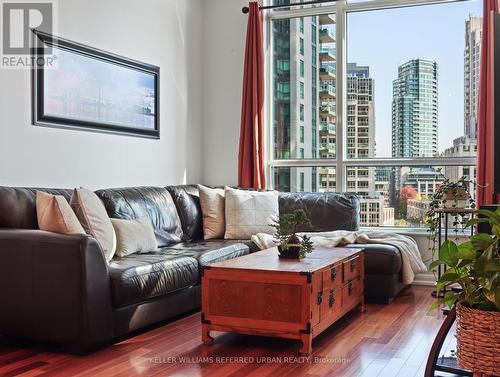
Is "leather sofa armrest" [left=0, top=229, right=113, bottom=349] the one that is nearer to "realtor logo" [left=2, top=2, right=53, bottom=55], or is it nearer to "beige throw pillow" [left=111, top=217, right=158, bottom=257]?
"beige throw pillow" [left=111, top=217, right=158, bottom=257]

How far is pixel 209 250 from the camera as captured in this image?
4414 mm

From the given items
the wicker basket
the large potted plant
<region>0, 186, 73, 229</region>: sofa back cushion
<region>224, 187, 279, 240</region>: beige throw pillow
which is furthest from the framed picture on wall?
the wicker basket

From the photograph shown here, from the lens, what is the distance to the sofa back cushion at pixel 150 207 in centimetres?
432

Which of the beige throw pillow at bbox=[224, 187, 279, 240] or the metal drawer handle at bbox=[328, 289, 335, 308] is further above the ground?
the beige throw pillow at bbox=[224, 187, 279, 240]

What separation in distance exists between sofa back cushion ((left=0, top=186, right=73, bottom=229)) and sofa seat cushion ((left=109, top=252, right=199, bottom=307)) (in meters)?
0.55

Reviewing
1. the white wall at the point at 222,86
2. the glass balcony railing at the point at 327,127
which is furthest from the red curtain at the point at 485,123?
the white wall at the point at 222,86

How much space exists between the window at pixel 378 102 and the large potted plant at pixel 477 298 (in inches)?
149

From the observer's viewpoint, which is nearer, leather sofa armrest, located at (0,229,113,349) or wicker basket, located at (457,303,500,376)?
wicker basket, located at (457,303,500,376)

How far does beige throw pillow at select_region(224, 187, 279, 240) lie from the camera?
5301mm

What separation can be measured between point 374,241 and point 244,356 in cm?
201

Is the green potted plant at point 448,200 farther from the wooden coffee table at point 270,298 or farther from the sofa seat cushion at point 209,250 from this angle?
the wooden coffee table at point 270,298

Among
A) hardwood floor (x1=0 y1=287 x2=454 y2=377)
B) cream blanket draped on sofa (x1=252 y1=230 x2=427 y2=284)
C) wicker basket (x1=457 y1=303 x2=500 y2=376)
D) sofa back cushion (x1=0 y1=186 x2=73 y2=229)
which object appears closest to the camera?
wicker basket (x1=457 y1=303 x2=500 y2=376)

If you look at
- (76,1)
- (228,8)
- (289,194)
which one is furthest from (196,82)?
(76,1)

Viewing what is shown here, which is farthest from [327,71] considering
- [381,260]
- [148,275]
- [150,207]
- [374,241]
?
[148,275]
